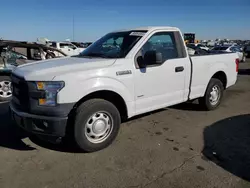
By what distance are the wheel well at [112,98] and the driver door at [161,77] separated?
9.7 inches

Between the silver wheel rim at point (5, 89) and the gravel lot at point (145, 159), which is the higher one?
the silver wheel rim at point (5, 89)

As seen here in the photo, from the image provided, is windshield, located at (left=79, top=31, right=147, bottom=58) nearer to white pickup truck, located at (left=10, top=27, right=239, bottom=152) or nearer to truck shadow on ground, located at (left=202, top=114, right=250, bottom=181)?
white pickup truck, located at (left=10, top=27, right=239, bottom=152)

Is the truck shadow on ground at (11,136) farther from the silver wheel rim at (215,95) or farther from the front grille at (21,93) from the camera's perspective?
the silver wheel rim at (215,95)

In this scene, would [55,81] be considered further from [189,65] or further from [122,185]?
[189,65]

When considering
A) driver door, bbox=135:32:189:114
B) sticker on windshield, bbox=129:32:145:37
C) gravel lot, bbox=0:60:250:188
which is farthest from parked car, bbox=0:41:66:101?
driver door, bbox=135:32:189:114

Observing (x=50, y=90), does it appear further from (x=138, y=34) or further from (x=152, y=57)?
(x=138, y=34)

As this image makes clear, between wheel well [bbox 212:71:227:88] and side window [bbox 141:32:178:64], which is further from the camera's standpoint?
wheel well [bbox 212:71:227:88]

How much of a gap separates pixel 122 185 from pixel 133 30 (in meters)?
2.95

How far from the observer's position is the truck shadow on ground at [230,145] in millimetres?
3480

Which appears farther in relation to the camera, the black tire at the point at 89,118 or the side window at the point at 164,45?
the side window at the point at 164,45

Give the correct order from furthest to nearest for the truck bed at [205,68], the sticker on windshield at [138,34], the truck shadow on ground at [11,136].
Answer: the truck bed at [205,68] → the sticker on windshield at [138,34] → the truck shadow on ground at [11,136]

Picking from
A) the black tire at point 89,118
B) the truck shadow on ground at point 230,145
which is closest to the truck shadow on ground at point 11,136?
the black tire at point 89,118

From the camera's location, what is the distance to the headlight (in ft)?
11.3

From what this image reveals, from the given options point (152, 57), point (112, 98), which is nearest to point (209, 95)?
point (152, 57)
